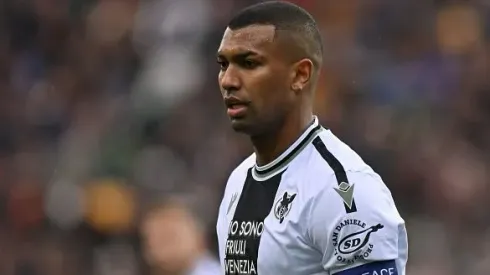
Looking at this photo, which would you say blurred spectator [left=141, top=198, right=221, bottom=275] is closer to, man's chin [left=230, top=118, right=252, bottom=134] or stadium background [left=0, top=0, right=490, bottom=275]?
stadium background [left=0, top=0, right=490, bottom=275]

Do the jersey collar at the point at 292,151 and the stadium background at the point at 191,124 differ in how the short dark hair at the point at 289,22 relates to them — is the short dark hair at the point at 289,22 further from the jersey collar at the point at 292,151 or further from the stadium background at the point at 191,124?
the stadium background at the point at 191,124

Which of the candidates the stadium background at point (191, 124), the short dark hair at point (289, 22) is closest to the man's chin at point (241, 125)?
the short dark hair at point (289, 22)

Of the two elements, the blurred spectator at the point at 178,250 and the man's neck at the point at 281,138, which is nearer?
the man's neck at the point at 281,138

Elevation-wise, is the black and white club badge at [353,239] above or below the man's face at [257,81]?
below

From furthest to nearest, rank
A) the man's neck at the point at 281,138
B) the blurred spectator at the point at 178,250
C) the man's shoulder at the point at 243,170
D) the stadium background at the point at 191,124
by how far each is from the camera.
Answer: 1. the stadium background at the point at 191,124
2. the blurred spectator at the point at 178,250
3. the man's shoulder at the point at 243,170
4. the man's neck at the point at 281,138

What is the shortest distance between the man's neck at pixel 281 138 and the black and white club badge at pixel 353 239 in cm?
48

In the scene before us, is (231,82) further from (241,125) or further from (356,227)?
(356,227)

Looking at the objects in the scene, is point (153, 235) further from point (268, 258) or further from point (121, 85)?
point (121, 85)

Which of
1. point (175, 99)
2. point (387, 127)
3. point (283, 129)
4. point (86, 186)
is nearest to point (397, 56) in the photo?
point (387, 127)

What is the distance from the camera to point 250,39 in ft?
13.3

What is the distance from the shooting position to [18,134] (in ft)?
34.2

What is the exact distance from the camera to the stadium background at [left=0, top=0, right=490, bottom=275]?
905 centimetres

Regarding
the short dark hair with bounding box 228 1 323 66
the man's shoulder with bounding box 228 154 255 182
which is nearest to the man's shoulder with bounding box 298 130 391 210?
the short dark hair with bounding box 228 1 323 66

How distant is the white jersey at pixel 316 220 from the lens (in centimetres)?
376
